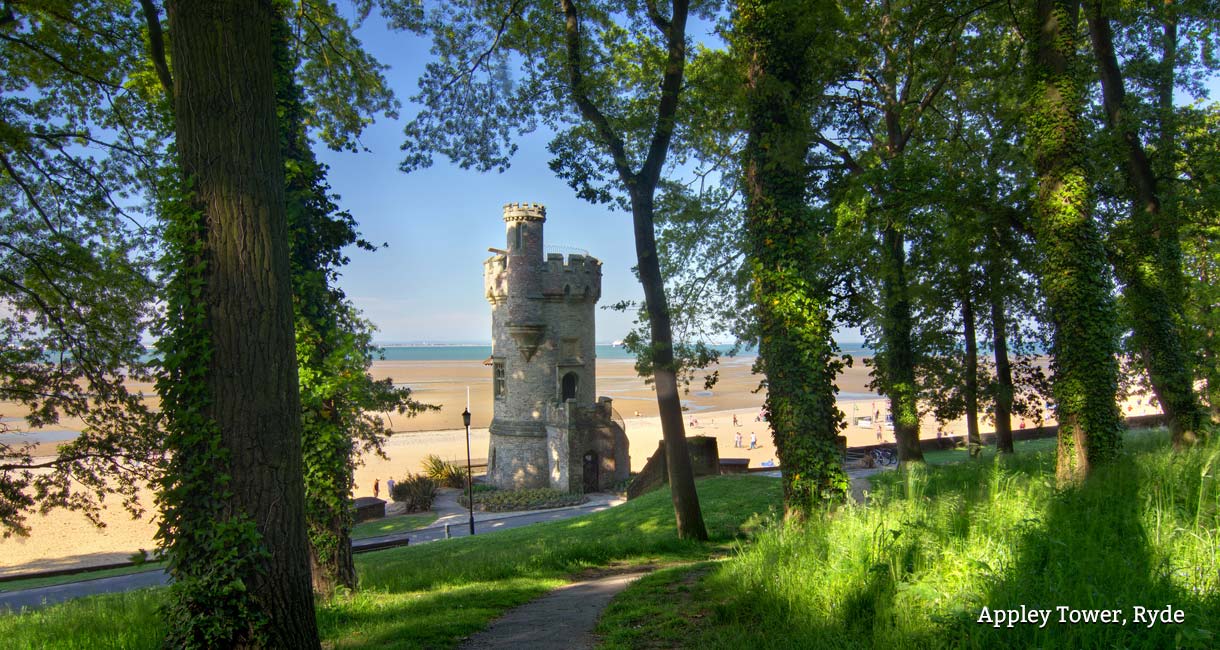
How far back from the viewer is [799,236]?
28.8 ft

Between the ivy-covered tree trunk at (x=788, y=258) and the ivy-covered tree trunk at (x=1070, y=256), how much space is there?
3.25 meters

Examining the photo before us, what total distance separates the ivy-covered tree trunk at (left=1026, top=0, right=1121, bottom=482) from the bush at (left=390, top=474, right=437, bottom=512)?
23850 millimetres

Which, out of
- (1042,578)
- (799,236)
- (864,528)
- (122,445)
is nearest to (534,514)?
(122,445)

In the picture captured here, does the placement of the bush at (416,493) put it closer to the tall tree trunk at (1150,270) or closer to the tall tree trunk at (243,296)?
the tall tree trunk at (243,296)

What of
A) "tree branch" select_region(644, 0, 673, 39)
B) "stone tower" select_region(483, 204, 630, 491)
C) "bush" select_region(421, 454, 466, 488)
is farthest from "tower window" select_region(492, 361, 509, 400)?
"tree branch" select_region(644, 0, 673, 39)

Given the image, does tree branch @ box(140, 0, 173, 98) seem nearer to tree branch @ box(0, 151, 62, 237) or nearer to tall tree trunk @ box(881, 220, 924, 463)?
tree branch @ box(0, 151, 62, 237)

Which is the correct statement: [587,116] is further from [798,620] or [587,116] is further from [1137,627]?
[1137,627]

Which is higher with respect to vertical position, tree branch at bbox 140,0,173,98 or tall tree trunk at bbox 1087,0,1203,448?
tree branch at bbox 140,0,173,98

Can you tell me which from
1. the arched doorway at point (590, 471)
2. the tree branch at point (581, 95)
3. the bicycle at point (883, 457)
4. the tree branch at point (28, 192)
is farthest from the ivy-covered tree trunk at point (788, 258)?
the arched doorway at point (590, 471)

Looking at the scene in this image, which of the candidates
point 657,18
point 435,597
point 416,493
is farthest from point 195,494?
point 416,493

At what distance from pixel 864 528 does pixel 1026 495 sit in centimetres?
163

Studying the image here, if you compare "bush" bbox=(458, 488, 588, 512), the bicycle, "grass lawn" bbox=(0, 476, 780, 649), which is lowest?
"bush" bbox=(458, 488, 588, 512)

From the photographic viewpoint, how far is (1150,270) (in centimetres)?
1125

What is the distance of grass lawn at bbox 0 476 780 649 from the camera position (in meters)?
5.07
